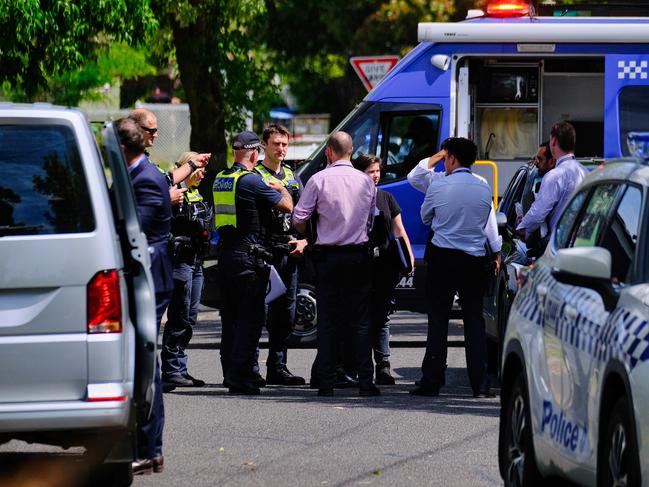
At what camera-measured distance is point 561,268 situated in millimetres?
6082

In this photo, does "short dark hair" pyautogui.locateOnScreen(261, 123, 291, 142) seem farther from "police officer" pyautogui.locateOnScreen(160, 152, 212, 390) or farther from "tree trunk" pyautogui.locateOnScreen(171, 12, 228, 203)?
"tree trunk" pyautogui.locateOnScreen(171, 12, 228, 203)

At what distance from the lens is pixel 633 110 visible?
49.0 ft

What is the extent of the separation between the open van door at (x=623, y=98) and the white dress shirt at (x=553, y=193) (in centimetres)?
347

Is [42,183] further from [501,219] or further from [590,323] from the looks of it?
[501,219]

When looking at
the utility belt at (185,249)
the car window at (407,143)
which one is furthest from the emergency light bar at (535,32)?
the utility belt at (185,249)

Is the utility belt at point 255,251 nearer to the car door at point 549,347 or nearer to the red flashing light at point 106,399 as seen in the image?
the car door at point 549,347

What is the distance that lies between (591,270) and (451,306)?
5.79m

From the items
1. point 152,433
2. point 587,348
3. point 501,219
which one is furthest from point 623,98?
point 587,348

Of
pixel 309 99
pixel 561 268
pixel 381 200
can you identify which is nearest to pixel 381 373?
pixel 381 200

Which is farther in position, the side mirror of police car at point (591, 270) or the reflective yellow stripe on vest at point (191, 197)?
the reflective yellow stripe on vest at point (191, 197)

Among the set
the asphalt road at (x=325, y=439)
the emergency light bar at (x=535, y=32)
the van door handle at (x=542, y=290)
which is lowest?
the asphalt road at (x=325, y=439)

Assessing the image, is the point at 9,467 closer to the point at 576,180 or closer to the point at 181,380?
the point at 181,380

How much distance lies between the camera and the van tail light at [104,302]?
679cm

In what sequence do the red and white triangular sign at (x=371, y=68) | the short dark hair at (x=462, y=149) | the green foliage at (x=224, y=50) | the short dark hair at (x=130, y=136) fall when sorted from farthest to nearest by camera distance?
1. the green foliage at (x=224, y=50)
2. the red and white triangular sign at (x=371, y=68)
3. the short dark hair at (x=462, y=149)
4. the short dark hair at (x=130, y=136)
